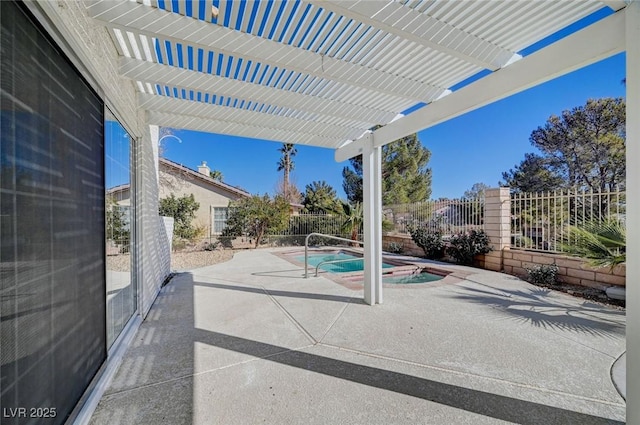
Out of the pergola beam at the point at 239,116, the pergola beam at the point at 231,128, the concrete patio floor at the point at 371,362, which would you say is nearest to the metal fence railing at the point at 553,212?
the concrete patio floor at the point at 371,362

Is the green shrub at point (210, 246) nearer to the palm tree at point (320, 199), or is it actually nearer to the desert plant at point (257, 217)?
the desert plant at point (257, 217)

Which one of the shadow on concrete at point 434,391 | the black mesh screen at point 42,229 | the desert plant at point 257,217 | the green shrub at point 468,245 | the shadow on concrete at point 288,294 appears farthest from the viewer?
the desert plant at point 257,217

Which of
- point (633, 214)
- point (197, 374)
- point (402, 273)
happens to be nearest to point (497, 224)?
point (402, 273)

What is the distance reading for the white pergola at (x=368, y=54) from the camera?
86.9 inches

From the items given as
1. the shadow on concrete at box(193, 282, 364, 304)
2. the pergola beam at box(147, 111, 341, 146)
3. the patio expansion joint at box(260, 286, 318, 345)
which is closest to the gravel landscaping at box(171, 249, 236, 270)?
the shadow on concrete at box(193, 282, 364, 304)

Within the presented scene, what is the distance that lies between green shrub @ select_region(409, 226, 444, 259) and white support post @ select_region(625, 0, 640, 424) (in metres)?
7.97

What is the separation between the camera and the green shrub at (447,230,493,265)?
795cm

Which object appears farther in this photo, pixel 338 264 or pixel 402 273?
pixel 338 264

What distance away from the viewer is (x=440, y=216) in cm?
1016

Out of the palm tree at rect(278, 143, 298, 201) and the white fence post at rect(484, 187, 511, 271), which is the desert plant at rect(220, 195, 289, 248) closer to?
the white fence post at rect(484, 187, 511, 271)

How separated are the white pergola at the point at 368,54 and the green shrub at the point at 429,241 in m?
6.34

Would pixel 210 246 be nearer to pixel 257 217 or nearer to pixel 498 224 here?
pixel 257 217

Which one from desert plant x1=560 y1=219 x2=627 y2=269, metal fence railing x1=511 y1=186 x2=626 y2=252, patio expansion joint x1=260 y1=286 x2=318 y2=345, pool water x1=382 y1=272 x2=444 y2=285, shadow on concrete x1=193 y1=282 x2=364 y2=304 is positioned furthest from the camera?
pool water x1=382 y1=272 x2=444 y2=285

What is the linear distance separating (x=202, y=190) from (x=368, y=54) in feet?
49.0
